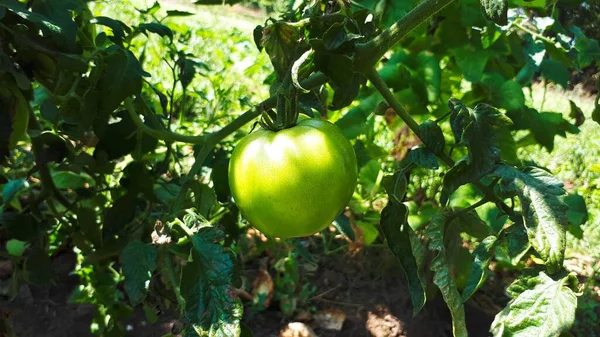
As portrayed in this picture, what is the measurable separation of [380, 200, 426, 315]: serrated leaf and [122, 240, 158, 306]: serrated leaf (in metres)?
0.30

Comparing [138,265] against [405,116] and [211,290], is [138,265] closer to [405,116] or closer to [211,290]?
[211,290]

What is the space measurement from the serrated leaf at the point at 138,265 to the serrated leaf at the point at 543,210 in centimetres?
44

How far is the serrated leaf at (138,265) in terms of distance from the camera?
0.81 meters

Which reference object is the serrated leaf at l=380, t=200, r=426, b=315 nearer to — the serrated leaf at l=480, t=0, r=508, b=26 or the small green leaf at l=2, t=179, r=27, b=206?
the serrated leaf at l=480, t=0, r=508, b=26

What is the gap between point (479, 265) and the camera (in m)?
0.74

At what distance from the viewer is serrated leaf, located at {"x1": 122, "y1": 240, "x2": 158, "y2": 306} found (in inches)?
31.8

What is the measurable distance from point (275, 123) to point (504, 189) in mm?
272

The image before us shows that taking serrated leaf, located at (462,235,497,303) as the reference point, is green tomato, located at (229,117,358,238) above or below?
above

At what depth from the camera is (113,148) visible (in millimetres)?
1227

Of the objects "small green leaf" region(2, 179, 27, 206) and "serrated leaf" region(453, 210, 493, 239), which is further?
"small green leaf" region(2, 179, 27, 206)

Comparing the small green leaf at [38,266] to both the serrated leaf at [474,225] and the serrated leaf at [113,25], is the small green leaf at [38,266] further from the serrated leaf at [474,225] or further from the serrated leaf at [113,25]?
the serrated leaf at [474,225]

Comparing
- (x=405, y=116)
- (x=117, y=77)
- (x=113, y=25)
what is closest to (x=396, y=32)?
(x=405, y=116)

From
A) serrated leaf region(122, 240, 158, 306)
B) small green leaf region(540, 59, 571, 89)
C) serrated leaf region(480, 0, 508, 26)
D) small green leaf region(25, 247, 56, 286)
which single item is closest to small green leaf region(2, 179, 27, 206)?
small green leaf region(25, 247, 56, 286)

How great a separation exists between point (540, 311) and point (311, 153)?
0.30 meters
